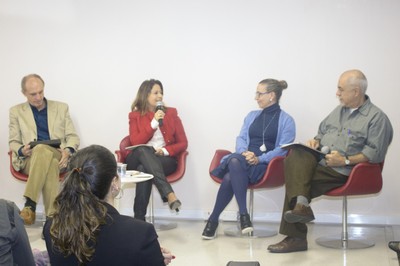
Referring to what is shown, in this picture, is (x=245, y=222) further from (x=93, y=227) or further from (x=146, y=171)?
(x=93, y=227)

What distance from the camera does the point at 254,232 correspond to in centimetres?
604

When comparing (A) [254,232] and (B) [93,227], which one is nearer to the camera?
(B) [93,227]

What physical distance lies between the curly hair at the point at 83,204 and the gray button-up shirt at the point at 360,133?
320 centimetres

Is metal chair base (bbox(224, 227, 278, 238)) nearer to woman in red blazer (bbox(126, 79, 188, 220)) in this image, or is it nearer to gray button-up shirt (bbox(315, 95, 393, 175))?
woman in red blazer (bbox(126, 79, 188, 220))

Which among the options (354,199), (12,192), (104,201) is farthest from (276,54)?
(104,201)

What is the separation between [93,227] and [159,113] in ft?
12.4

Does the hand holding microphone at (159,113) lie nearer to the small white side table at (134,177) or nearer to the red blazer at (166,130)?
the red blazer at (166,130)

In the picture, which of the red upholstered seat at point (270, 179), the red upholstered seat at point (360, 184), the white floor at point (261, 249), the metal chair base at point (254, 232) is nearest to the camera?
the white floor at point (261, 249)

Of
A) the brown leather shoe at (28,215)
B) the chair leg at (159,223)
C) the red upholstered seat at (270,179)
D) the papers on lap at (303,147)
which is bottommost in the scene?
the chair leg at (159,223)

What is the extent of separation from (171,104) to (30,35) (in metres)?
1.65

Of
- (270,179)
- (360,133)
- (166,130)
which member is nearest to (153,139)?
(166,130)

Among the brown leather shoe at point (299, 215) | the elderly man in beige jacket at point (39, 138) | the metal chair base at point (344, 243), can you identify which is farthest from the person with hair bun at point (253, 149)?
the elderly man in beige jacket at point (39, 138)

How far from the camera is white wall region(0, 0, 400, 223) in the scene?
6.24m

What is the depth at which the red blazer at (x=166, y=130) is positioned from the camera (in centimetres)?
625
